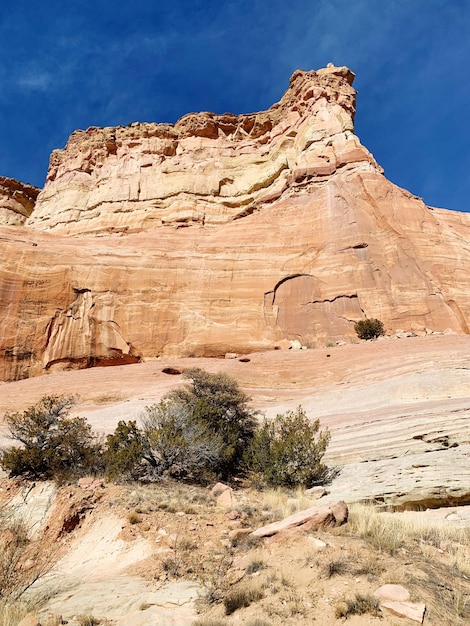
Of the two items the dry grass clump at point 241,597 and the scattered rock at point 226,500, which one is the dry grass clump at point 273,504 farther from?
the dry grass clump at point 241,597

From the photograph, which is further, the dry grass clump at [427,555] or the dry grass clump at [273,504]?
the dry grass clump at [273,504]

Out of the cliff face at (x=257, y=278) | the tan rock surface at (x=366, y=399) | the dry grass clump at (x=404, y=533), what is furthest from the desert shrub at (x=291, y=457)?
the cliff face at (x=257, y=278)

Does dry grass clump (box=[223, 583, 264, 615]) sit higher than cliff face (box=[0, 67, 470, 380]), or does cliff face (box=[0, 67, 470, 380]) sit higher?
cliff face (box=[0, 67, 470, 380])

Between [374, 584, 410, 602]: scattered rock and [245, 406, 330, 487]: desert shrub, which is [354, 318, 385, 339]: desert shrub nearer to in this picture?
[245, 406, 330, 487]: desert shrub

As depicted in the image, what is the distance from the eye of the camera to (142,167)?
4650cm

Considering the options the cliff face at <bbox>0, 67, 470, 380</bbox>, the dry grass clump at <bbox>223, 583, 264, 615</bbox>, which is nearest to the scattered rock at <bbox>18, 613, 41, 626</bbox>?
the dry grass clump at <bbox>223, 583, 264, 615</bbox>

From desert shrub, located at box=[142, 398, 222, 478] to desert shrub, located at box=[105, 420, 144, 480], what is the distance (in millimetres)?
212

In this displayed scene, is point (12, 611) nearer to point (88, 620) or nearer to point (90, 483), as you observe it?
point (88, 620)

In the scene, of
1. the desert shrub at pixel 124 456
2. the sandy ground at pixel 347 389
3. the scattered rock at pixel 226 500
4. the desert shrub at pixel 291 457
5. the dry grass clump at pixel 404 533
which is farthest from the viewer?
the sandy ground at pixel 347 389

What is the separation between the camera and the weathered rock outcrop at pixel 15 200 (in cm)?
5356

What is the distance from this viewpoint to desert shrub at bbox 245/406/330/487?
32.6ft

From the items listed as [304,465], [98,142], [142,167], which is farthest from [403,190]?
[98,142]

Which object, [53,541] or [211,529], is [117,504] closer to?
[53,541]

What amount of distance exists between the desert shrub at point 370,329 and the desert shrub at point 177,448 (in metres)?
13.9
